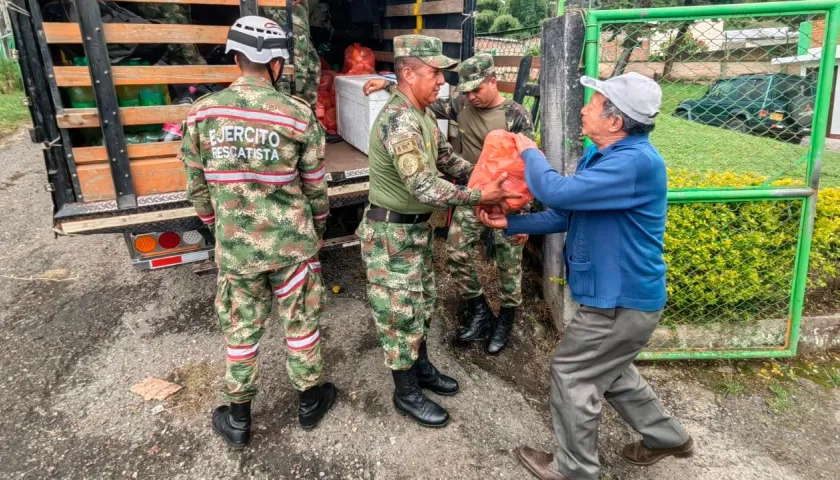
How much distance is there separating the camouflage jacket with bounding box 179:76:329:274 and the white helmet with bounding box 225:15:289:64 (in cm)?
11

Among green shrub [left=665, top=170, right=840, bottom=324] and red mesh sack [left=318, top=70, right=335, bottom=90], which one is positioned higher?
red mesh sack [left=318, top=70, right=335, bottom=90]

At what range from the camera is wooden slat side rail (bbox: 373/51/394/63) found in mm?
5176

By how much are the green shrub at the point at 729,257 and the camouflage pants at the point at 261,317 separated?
2.12 m

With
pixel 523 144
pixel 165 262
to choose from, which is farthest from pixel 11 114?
pixel 523 144

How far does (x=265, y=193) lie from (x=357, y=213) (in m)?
1.59

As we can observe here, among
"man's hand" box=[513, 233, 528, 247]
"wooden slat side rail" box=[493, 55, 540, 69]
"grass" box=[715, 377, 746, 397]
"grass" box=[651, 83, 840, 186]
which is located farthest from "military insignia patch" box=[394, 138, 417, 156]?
"grass" box=[651, 83, 840, 186]

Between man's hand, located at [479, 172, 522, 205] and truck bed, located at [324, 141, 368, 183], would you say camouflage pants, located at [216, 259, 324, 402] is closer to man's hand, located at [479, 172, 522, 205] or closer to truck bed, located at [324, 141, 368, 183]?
man's hand, located at [479, 172, 522, 205]

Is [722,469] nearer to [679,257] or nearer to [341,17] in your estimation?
[679,257]

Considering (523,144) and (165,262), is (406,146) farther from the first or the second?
(165,262)

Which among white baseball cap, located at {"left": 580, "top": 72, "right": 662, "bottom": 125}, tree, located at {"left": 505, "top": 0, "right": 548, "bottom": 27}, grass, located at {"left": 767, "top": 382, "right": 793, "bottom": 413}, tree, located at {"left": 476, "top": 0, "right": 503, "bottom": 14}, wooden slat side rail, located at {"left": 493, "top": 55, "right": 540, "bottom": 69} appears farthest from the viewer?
tree, located at {"left": 476, "top": 0, "right": 503, "bottom": 14}

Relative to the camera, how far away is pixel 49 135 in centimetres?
264

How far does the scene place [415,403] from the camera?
280 centimetres

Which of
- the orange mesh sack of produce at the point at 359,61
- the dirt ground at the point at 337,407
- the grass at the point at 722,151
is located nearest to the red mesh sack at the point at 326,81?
the orange mesh sack of produce at the point at 359,61

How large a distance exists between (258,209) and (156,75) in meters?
1.01
